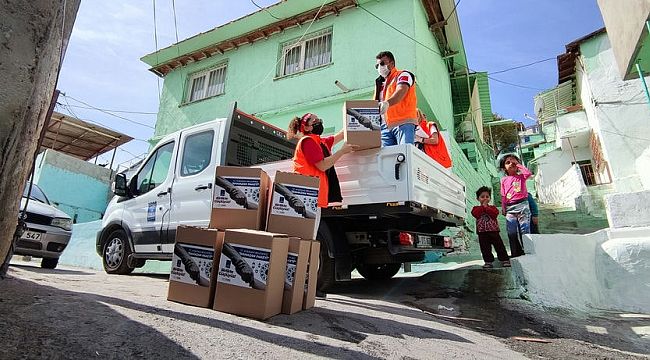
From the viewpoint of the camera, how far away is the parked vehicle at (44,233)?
5230mm

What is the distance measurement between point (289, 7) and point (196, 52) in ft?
13.6

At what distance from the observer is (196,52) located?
461 inches

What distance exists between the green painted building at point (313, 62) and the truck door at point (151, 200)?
14.7 feet

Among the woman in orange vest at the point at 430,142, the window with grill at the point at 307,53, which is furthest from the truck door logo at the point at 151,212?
the window with grill at the point at 307,53

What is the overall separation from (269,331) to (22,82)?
69.8 inches

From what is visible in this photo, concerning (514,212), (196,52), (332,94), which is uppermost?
(196,52)

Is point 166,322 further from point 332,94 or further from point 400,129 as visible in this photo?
point 332,94

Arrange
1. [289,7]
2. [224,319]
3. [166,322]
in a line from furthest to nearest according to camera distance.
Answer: [289,7] < [224,319] < [166,322]

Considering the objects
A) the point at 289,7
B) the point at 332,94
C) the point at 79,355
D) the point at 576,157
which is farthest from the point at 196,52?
the point at 576,157

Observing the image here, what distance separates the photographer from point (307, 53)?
9867 mm

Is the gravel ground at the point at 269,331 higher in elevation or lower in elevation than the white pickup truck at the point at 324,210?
lower

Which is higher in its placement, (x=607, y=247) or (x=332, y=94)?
(x=332, y=94)

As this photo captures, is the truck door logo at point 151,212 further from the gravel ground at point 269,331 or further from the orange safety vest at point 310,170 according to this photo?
the orange safety vest at point 310,170

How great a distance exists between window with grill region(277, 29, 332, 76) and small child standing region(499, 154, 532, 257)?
595 cm
